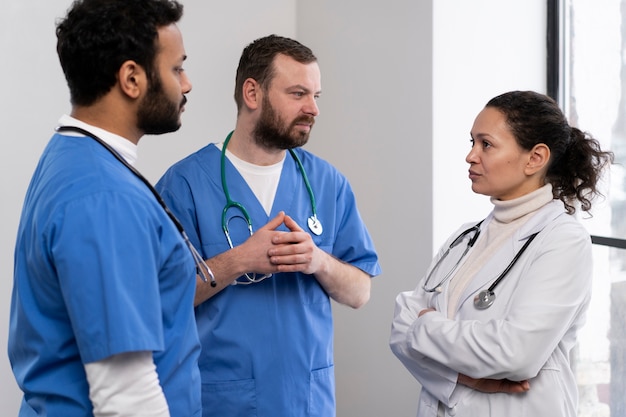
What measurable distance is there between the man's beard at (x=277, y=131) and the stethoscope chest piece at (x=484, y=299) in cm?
57

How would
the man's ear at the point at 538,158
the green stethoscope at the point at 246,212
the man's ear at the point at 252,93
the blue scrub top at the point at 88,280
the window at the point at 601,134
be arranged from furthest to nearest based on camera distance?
the window at the point at 601,134 → the man's ear at the point at 252,93 → the green stethoscope at the point at 246,212 → the man's ear at the point at 538,158 → the blue scrub top at the point at 88,280

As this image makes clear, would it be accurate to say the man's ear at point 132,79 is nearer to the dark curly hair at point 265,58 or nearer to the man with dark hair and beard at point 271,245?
the man with dark hair and beard at point 271,245

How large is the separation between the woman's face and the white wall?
0.80 meters

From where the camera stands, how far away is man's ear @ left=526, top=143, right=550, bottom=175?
5.52ft

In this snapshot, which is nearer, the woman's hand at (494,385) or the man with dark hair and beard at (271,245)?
the woman's hand at (494,385)

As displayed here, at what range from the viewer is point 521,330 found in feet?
4.94

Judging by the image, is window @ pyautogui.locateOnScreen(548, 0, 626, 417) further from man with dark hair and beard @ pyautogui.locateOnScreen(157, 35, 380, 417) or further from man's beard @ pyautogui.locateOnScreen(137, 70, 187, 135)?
man's beard @ pyautogui.locateOnScreen(137, 70, 187, 135)

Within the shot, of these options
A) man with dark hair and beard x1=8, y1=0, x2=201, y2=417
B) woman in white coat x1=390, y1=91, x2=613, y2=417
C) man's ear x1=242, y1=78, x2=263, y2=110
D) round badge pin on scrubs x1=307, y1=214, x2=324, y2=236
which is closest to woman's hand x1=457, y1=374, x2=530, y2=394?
woman in white coat x1=390, y1=91, x2=613, y2=417

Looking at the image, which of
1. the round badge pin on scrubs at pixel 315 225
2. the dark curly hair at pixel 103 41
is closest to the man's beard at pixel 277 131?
the round badge pin on scrubs at pixel 315 225

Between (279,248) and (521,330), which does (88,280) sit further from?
(521,330)

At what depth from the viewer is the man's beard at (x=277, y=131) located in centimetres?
187

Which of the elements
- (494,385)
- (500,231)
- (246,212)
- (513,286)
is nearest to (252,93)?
(246,212)

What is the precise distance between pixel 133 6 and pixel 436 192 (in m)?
1.53

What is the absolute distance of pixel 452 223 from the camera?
8.49 ft
